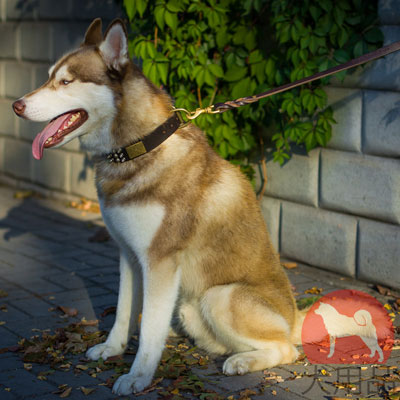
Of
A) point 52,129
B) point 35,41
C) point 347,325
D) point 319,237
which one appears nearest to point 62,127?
point 52,129

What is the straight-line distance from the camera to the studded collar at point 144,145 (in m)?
3.52

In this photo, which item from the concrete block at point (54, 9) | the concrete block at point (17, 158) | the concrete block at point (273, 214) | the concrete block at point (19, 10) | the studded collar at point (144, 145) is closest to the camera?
the studded collar at point (144, 145)

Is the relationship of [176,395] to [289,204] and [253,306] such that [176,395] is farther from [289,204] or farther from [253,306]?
[289,204]

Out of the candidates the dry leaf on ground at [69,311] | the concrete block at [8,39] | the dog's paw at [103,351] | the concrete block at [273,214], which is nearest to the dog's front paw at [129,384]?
the dog's paw at [103,351]

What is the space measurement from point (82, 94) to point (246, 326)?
4.78 ft

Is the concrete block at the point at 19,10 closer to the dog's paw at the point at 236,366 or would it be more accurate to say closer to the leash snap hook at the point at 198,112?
the leash snap hook at the point at 198,112

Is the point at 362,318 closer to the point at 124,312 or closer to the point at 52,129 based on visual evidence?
the point at 124,312

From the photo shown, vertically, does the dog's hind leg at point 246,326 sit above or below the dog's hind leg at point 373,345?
above

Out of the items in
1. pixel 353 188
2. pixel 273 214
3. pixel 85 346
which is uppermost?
pixel 353 188

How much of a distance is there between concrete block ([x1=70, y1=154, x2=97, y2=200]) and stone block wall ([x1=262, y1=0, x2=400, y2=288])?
8.83 feet

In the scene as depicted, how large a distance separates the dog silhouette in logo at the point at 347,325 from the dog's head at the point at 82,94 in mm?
1551

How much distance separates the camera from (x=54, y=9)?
26.7ft

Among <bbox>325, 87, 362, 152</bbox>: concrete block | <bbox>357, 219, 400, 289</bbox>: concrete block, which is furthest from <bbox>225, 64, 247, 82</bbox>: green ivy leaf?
<bbox>357, 219, 400, 289</bbox>: concrete block

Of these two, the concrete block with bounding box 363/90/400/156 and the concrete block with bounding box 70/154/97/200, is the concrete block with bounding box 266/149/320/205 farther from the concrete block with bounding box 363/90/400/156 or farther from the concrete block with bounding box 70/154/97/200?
the concrete block with bounding box 70/154/97/200
